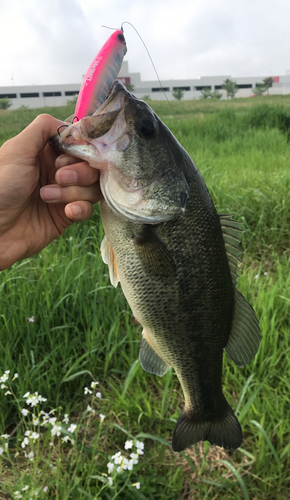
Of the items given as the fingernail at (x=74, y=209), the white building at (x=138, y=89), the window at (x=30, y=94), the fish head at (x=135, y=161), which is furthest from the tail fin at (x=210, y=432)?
the window at (x=30, y=94)

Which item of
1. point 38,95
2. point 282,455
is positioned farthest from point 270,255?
point 38,95

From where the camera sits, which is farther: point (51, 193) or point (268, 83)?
point (268, 83)

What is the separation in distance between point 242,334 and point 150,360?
396 millimetres

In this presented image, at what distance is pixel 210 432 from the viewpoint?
4.31 feet

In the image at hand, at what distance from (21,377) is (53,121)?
1.72 metres

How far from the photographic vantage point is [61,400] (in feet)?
7.30

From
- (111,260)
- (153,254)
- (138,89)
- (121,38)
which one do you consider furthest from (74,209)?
(138,89)

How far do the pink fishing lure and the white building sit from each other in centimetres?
4930

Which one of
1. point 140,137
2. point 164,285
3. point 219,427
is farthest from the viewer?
point 219,427

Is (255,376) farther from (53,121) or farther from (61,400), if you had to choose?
(53,121)

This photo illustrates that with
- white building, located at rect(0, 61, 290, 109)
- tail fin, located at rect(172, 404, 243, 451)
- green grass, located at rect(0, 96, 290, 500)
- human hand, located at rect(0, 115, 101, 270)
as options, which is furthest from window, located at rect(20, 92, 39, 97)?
tail fin, located at rect(172, 404, 243, 451)

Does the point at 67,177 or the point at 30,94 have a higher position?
the point at 30,94

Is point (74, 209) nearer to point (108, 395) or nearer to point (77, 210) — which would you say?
point (77, 210)

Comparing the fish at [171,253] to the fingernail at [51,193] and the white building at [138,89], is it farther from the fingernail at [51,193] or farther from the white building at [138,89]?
the white building at [138,89]
